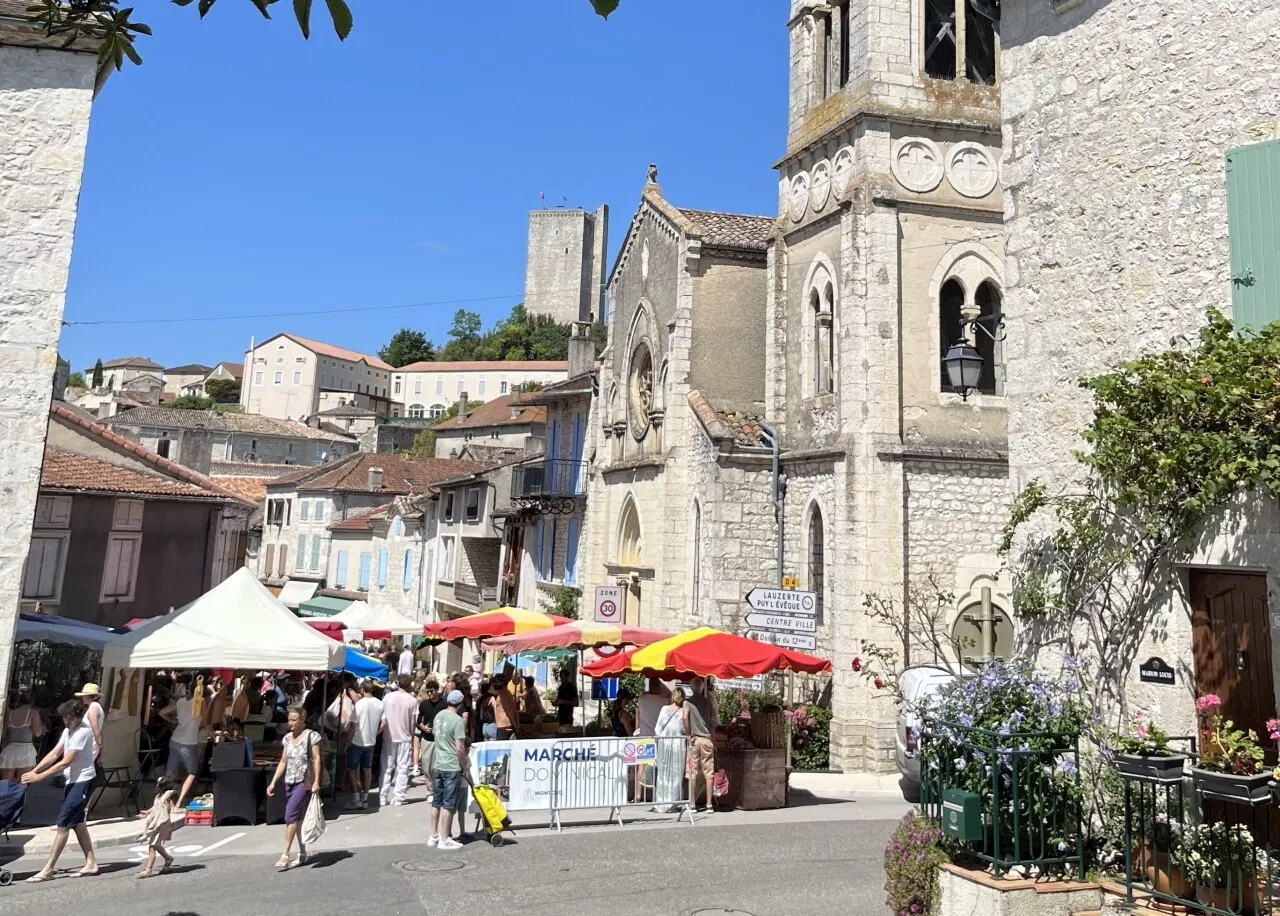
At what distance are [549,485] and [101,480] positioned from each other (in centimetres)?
1386

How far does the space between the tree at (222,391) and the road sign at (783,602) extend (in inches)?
4370

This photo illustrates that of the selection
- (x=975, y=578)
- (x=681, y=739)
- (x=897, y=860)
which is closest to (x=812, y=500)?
(x=975, y=578)

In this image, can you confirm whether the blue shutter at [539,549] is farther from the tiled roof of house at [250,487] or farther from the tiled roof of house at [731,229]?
the tiled roof of house at [250,487]

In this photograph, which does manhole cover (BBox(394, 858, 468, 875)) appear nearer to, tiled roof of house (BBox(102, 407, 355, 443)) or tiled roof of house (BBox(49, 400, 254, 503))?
tiled roof of house (BBox(49, 400, 254, 503))

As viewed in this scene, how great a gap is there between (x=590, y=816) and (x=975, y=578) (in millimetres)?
7602

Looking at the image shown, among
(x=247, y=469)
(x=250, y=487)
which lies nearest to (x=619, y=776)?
(x=250, y=487)

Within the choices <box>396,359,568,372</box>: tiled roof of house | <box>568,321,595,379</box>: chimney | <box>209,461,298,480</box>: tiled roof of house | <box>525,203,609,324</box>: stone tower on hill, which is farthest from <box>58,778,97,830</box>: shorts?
<box>525,203,609,324</box>: stone tower on hill

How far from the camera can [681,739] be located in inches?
464

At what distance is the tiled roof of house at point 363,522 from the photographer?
42688mm

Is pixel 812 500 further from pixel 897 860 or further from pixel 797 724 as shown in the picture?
pixel 897 860

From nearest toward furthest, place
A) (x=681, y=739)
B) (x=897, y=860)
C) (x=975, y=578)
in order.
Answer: (x=897, y=860), (x=681, y=739), (x=975, y=578)

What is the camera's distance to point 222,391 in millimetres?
113250

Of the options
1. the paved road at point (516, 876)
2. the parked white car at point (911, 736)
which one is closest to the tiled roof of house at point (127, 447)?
the paved road at point (516, 876)

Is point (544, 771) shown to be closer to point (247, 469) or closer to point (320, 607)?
point (320, 607)
